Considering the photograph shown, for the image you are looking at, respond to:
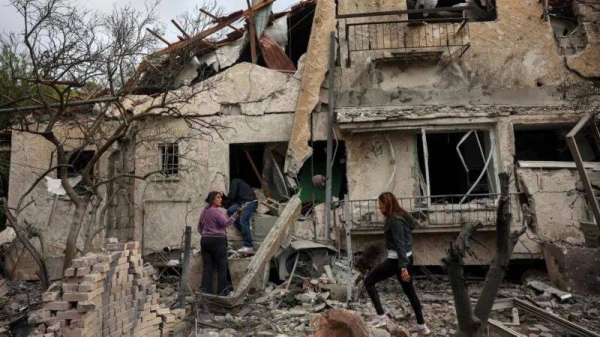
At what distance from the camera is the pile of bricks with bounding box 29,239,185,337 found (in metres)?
4.11

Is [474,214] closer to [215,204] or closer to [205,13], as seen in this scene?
[215,204]

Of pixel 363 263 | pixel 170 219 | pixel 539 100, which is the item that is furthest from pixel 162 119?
pixel 539 100

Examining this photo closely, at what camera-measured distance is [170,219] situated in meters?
9.95

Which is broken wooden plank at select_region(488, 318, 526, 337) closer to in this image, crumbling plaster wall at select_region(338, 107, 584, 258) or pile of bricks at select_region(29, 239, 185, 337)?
crumbling plaster wall at select_region(338, 107, 584, 258)

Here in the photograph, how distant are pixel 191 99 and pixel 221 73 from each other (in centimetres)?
98

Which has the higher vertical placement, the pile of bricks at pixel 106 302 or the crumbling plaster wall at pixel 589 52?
Result: the crumbling plaster wall at pixel 589 52

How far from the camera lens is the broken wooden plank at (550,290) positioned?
688cm

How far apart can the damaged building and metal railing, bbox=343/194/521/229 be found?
0.04 metres

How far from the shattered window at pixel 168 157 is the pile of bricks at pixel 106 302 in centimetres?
497

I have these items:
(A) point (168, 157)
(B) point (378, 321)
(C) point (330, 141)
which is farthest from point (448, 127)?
(A) point (168, 157)

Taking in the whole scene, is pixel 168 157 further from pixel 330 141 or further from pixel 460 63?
pixel 460 63

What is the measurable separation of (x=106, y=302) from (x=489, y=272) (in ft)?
12.6

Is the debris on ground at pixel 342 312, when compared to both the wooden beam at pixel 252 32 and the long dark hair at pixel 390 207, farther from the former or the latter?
the wooden beam at pixel 252 32

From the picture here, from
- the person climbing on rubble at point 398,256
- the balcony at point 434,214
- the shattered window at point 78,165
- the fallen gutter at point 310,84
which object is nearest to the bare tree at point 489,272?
the person climbing on rubble at point 398,256
